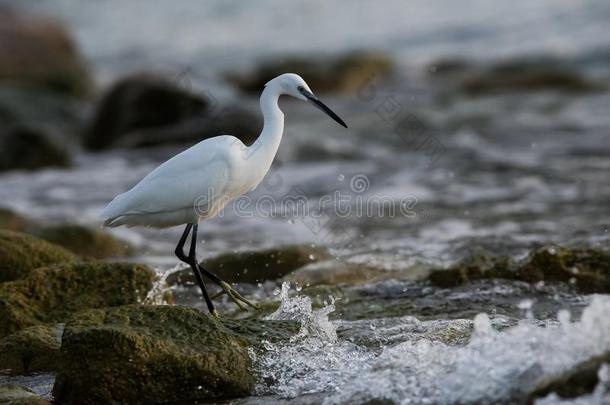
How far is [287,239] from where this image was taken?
8391 mm

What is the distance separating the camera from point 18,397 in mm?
4070

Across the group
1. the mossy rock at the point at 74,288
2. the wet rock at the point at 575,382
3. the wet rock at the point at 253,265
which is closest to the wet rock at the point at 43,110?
the wet rock at the point at 253,265

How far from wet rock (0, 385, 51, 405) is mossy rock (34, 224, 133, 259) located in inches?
132

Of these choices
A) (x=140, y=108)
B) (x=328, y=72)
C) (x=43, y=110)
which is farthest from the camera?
(x=328, y=72)

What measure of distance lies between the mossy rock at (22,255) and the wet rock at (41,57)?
1034 cm

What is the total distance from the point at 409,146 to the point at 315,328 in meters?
7.54

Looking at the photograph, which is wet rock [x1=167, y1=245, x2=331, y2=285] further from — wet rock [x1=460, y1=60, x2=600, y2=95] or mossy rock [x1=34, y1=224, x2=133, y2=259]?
wet rock [x1=460, y1=60, x2=600, y2=95]

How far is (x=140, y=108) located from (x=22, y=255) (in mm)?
7019

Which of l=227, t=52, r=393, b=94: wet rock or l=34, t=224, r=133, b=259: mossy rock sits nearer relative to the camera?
l=34, t=224, r=133, b=259: mossy rock

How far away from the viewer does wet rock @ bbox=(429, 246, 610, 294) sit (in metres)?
6.11

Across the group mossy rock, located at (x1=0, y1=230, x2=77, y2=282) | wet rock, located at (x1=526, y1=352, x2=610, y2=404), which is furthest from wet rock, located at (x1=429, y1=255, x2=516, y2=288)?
wet rock, located at (x1=526, y1=352, x2=610, y2=404)

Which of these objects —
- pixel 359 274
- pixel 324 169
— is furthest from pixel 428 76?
pixel 359 274

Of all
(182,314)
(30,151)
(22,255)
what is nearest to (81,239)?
(22,255)

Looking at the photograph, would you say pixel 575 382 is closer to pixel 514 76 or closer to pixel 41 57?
pixel 514 76
